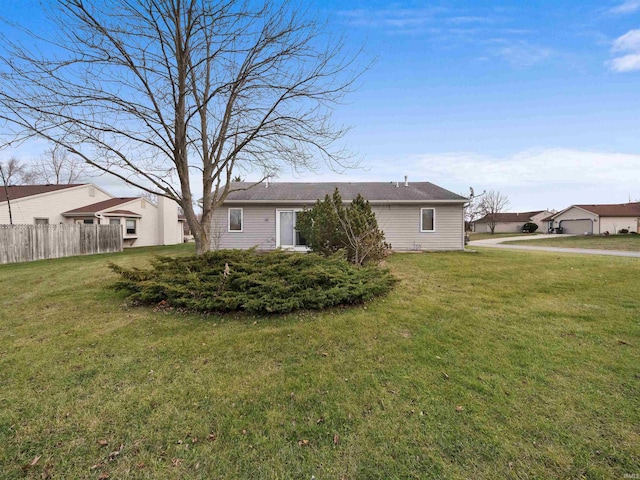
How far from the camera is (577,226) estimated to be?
3788cm

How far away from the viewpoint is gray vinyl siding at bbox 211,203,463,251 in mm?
13492

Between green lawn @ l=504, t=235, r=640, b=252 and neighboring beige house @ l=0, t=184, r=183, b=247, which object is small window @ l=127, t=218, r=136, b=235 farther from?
green lawn @ l=504, t=235, r=640, b=252

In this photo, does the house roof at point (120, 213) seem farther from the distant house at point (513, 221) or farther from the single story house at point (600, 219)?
the distant house at point (513, 221)

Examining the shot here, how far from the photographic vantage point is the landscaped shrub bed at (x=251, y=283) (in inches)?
187

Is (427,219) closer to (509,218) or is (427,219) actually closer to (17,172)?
(17,172)

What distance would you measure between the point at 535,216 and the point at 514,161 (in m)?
45.5

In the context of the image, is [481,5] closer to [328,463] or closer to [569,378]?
[569,378]

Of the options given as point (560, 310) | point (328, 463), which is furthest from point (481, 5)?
point (328, 463)

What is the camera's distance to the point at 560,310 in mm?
4883

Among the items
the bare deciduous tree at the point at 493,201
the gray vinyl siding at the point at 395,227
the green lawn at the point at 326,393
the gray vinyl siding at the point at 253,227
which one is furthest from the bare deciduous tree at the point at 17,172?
the bare deciduous tree at the point at 493,201

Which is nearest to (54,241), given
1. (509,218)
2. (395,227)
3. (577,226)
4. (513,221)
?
(395,227)

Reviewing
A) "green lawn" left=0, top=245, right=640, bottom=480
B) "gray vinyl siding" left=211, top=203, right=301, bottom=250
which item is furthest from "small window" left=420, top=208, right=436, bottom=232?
"green lawn" left=0, top=245, right=640, bottom=480

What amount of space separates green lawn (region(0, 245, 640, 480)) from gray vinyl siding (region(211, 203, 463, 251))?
28.0ft

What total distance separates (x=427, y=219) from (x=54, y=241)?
18.5 m
